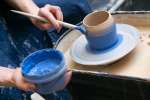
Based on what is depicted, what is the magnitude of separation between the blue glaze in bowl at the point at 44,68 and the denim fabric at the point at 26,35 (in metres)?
0.22

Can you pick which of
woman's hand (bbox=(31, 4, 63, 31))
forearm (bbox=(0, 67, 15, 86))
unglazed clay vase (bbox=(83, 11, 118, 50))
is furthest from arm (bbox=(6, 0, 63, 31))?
forearm (bbox=(0, 67, 15, 86))

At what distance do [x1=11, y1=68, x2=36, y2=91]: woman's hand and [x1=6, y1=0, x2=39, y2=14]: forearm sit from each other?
0.47m

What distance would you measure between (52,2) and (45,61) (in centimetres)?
47

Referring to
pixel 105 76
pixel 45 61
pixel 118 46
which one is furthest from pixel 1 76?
pixel 118 46

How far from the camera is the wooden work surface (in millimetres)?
1155

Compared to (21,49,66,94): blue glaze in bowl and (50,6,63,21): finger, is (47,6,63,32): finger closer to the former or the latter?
(50,6,63,21): finger

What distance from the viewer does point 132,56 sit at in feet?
3.99

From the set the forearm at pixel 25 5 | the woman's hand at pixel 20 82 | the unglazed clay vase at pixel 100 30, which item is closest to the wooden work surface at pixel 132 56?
the unglazed clay vase at pixel 100 30

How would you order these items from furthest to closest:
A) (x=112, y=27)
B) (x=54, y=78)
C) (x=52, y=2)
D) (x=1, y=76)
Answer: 1. (x=52, y=2)
2. (x=112, y=27)
3. (x=1, y=76)
4. (x=54, y=78)

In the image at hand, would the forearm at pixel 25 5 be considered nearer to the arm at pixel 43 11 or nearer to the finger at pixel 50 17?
the arm at pixel 43 11

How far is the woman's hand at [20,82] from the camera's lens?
3.21 feet

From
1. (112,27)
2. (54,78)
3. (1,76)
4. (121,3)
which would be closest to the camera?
(54,78)

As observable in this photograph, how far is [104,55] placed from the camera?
1220 mm

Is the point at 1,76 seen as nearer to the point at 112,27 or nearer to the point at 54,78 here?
the point at 54,78
